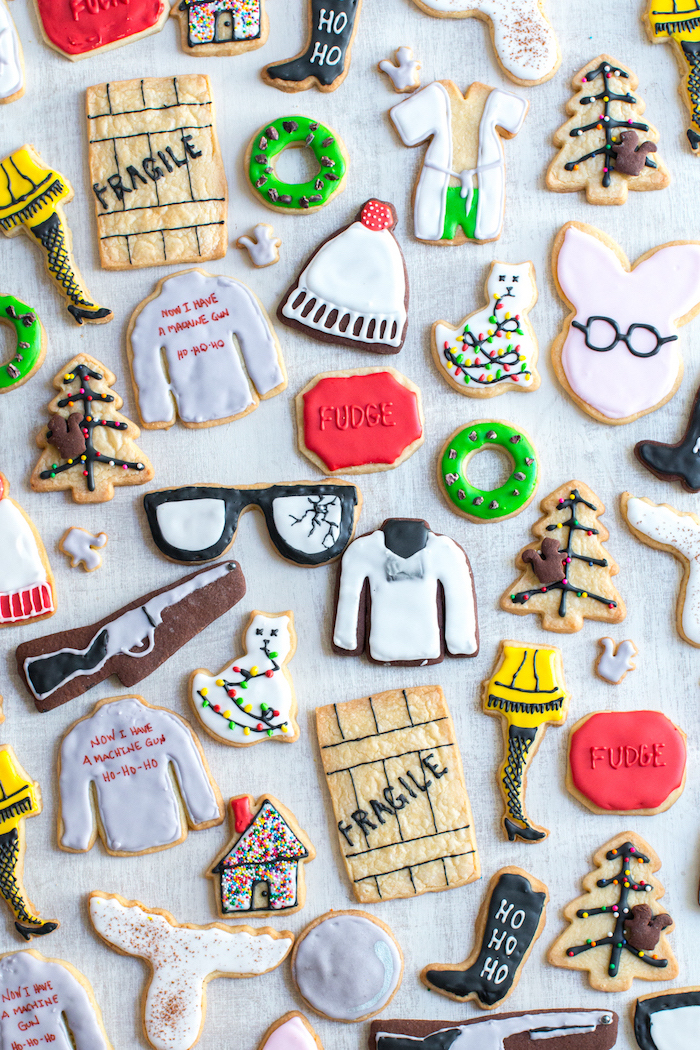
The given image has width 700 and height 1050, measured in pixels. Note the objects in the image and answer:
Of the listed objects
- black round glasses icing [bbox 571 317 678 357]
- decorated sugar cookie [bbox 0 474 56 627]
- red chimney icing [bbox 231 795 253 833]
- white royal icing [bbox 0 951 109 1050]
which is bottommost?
white royal icing [bbox 0 951 109 1050]

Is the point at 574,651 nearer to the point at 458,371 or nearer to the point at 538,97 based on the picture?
the point at 458,371

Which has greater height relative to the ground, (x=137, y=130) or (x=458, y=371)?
(x=137, y=130)

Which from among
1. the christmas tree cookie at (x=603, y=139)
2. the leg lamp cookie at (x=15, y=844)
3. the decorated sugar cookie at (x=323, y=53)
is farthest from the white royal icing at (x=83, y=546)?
the christmas tree cookie at (x=603, y=139)

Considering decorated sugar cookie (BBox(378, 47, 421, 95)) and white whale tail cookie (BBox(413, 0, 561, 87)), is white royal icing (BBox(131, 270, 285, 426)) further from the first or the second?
→ white whale tail cookie (BBox(413, 0, 561, 87))

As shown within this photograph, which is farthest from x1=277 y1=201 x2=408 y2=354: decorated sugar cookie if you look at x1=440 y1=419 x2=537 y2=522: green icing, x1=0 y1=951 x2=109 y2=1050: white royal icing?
x1=0 y1=951 x2=109 y2=1050: white royal icing

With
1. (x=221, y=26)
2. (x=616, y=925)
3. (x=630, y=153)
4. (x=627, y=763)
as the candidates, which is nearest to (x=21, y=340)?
(x=221, y=26)

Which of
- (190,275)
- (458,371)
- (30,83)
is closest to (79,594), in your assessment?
(190,275)
